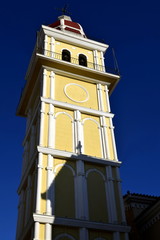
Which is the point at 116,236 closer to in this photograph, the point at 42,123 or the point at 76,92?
the point at 42,123

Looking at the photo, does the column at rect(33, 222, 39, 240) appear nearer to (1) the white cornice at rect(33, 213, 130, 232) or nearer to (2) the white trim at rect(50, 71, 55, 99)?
(1) the white cornice at rect(33, 213, 130, 232)

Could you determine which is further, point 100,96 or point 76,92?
point 100,96

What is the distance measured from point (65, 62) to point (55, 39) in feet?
12.8

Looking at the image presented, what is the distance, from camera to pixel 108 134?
21.6 m

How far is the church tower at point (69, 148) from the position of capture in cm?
1658

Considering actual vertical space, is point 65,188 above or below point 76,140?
below

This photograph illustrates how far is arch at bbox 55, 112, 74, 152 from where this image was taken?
19.7 m

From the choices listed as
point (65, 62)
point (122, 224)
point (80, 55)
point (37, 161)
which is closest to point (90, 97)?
point (65, 62)

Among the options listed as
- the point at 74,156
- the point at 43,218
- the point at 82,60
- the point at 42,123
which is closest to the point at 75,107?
the point at 42,123

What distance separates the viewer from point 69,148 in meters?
19.8

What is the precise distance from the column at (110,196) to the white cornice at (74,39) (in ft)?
38.6

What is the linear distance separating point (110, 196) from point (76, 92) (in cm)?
802

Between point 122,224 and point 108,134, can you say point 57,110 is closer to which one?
point 108,134

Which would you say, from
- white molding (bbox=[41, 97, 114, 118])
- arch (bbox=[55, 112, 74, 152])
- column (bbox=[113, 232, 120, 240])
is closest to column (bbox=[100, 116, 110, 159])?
white molding (bbox=[41, 97, 114, 118])
